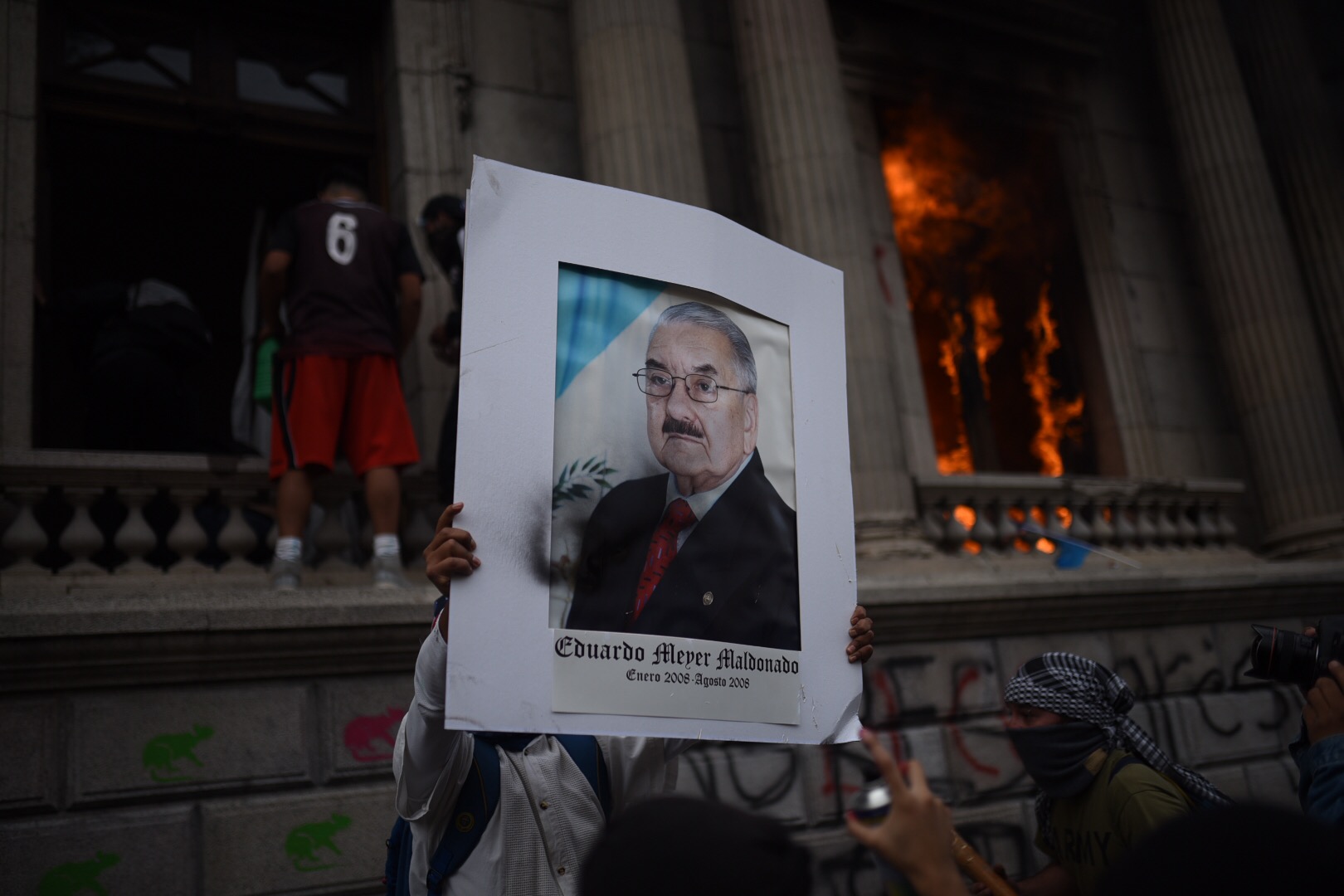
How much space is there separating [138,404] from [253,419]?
2.06 ft

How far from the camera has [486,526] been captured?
2.22 m

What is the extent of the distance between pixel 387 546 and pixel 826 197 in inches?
165

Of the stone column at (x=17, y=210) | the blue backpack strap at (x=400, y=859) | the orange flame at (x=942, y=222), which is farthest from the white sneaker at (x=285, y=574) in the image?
the orange flame at (x=942, y=222)

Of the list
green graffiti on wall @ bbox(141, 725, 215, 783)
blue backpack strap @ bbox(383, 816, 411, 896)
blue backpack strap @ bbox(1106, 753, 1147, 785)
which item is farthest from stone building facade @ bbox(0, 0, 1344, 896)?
blue backpack strap @ bbox(1106, 753, 1147, 785)

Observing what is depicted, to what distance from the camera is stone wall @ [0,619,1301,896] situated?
435cm

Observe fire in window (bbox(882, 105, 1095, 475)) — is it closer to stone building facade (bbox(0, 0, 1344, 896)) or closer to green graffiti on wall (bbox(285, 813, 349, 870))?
stone building facade (bbox(0, 0, 1344, 896))

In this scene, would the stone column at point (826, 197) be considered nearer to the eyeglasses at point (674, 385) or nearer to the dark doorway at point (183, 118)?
the dark doorway at point (183, 118)

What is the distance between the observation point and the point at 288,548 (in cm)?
528

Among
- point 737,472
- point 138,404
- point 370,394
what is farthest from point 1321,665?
point 138,404

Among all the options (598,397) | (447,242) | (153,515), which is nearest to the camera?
(598,397)

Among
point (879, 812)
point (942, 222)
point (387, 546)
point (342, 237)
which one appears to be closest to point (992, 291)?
point (942, 222)

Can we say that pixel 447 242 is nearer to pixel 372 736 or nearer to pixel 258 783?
pixel 372 736

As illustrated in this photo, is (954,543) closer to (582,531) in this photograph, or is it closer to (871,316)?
(871,316)

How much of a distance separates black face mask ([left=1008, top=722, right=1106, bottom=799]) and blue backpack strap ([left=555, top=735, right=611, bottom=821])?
1.59m
